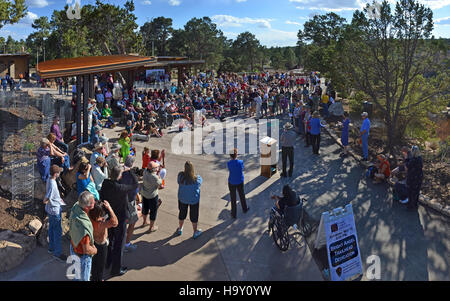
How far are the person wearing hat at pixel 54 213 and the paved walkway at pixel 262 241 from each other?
0.17 m

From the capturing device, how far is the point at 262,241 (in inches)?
258

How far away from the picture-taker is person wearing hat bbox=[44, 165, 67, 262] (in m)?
5.55

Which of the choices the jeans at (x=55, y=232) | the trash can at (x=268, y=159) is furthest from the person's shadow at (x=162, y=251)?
the trash can at (x=268, y=159)

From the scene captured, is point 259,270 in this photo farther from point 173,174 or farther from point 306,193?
point 173,174

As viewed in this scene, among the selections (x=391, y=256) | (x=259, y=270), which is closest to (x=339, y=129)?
(x=391, y=256)

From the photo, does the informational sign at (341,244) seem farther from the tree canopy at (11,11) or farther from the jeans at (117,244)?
the tree canopy at (11,11)

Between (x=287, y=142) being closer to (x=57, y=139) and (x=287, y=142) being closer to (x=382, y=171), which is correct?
(x=382, y=171)

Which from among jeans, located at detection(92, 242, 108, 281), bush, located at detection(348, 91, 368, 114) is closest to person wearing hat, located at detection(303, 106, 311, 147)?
bush, located at detection(348, 91, 368, 114)

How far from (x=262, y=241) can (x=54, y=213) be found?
3467 mm

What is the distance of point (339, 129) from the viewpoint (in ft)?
52.1

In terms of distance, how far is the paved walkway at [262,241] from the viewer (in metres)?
5.59

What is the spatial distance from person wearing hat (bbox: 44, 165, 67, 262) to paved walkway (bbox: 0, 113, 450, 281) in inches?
6.7

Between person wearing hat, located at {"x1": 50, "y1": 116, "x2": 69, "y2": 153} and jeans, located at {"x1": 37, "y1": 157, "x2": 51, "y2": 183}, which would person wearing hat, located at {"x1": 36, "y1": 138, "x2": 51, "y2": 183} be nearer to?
jeans, located at {"x1": 37, "y1": 157, "x2": 51, "y2": 183}

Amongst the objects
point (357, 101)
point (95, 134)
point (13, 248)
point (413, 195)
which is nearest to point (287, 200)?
point (413, 195)
